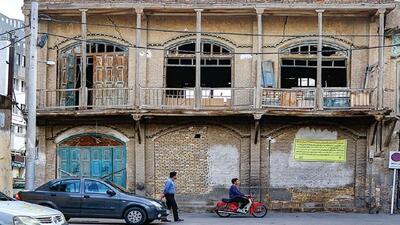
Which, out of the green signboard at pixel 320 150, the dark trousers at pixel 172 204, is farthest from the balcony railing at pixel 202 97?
the dark trousers at pixel 172 204

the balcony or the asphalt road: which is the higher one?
the balcony

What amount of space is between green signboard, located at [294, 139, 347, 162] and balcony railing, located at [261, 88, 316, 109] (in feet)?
5.04

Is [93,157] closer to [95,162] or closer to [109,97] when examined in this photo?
[95,162]

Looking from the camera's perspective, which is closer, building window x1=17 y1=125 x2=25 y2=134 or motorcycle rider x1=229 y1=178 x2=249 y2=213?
motorcycle rider x1=229 y1=178 x2=249 y2=213

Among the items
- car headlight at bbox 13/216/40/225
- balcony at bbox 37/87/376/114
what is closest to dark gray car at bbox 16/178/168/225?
balcony at bbox 37/87/376/114

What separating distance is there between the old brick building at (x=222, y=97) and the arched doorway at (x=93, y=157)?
0.13 ft

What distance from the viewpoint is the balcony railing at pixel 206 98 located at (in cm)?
2761

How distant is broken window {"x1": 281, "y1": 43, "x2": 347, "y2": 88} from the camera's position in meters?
28.7

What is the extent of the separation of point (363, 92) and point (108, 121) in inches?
397

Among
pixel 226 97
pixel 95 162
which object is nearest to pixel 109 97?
pixel 95 162

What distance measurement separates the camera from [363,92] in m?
27.6

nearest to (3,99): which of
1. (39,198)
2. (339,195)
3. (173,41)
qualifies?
(39,198)

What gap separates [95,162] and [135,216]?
8248 millimetres

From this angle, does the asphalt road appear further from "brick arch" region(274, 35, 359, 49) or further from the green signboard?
"brick arch" region(274, 35, 359, 49)
